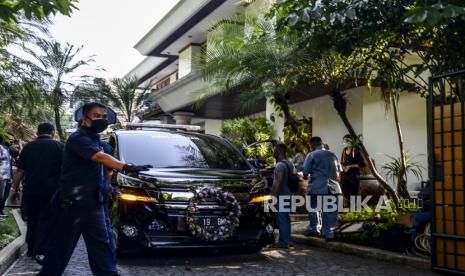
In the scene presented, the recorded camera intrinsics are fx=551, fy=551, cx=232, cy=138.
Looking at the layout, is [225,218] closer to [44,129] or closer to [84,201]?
[84,201]

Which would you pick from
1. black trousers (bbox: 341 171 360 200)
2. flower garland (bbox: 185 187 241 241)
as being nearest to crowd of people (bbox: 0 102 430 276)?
black trousers (bbox: 341 171 360 200)

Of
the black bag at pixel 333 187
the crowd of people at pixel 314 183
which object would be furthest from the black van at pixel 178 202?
the black bag at pixel 333 187

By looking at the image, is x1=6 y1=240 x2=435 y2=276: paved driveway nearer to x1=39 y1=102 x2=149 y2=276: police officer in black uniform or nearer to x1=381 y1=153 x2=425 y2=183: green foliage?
x1=39 y1=102 x2=149 y2=276: police officer in black uniform

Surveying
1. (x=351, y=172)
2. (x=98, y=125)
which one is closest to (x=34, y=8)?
(x=98, y=125)

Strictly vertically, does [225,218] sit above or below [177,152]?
below

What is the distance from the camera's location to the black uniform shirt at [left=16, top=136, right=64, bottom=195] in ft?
22.8

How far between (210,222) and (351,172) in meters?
6.34

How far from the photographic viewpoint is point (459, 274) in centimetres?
627

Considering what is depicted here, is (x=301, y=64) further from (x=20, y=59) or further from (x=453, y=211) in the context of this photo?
(x=20, y=59)

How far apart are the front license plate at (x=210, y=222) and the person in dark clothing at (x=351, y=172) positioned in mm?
6106

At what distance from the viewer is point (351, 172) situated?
1223 cm

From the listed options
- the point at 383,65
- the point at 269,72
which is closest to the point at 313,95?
the point at 269,72

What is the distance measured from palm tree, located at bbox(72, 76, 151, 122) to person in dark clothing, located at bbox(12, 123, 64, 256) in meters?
17.9

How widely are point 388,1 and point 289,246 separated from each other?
3.98 m
